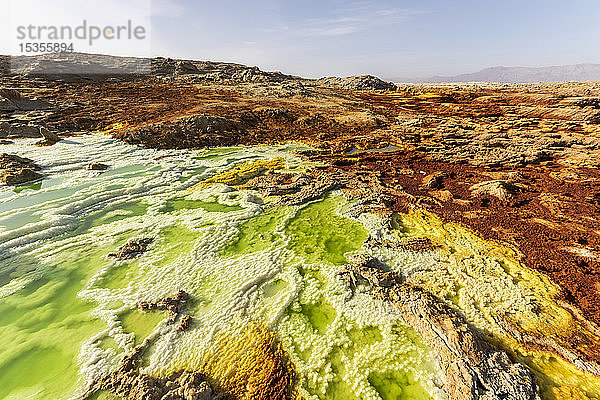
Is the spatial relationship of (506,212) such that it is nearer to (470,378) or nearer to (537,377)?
(537,377)

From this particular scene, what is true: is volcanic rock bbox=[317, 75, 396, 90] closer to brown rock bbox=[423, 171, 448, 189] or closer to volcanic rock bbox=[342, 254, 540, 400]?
brown rock bbox=[423, 171, 448, 189]

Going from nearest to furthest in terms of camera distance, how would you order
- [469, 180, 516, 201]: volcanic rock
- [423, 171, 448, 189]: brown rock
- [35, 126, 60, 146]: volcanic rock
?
[469, 180, 516, 201]: volcanic rock → [423, 171, 448, 189]: brown rock → [35, 126, 60, 146]: volcanic rock

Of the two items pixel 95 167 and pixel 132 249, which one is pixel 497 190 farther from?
pixel 95 167

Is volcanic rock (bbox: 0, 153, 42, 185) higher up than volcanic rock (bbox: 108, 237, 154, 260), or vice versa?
volcanic rock (bbox: 0, 153, 42, 185)

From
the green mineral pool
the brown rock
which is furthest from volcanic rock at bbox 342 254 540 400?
the brown rock

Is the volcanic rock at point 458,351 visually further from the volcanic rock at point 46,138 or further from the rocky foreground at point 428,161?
the volcanic rock at point 46,138

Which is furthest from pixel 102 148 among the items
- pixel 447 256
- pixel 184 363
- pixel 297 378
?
pixel 447 256

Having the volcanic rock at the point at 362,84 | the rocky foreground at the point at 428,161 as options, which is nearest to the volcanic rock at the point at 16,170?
the rocky foreground at the point at 428,161

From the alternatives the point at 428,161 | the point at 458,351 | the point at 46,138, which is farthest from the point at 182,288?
the point at 46,138
